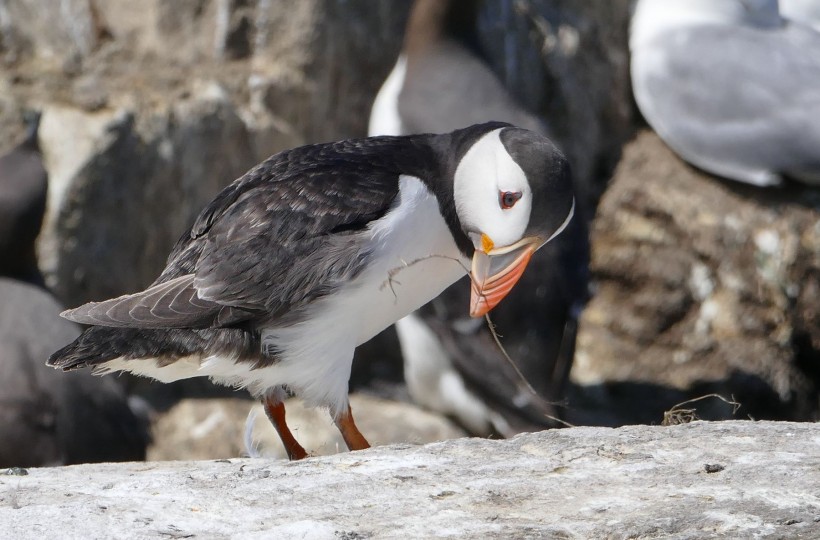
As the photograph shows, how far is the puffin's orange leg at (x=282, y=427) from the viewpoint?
4.91m

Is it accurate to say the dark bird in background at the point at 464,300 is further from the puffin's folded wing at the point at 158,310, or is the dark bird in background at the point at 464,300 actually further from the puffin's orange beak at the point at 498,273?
the puffin's folded wing at the point at 158,310

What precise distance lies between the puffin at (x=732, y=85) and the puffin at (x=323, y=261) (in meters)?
4.52

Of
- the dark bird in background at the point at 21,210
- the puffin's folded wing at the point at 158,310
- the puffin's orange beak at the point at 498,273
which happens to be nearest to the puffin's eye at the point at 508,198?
the puffin's orange beak at the point at 498,273

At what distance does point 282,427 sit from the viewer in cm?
497

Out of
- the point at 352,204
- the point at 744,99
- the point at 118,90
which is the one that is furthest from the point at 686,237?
the point at 352,204

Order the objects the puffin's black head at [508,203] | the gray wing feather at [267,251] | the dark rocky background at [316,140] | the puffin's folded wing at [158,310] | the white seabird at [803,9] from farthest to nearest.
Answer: the white seabird at [803,9], the dark rocky background at [316,140], the puffin's black head at [508,203], the gray wing feather at [267,251], the puffin's folded wing at [158,310]

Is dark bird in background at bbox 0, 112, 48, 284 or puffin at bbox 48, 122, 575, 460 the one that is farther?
dark bird in background at bbox 0, 112, 48, 284

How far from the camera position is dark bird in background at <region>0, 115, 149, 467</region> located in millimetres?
6711

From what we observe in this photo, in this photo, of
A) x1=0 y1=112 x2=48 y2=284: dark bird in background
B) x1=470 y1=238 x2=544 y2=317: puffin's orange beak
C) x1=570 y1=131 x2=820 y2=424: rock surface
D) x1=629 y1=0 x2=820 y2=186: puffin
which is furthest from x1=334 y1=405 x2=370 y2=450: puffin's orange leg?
x1=629 y1=0 x2=820 y2=186: puffin

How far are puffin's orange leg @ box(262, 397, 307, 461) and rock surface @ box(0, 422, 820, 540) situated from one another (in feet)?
2.82

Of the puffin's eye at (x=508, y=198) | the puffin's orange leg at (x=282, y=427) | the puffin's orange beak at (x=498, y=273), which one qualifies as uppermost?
the puffin's eye at (x=508, y=198)

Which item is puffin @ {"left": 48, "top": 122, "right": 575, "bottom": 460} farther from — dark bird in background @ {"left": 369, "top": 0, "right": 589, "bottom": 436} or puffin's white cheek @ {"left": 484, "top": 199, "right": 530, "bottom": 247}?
dark bird in background @ {"left": 369, "top": 0, "right": 589, "bottom": 436}

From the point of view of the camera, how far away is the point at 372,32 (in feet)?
28.8

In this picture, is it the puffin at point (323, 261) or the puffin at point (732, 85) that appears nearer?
the puffin at point (323, 261)
